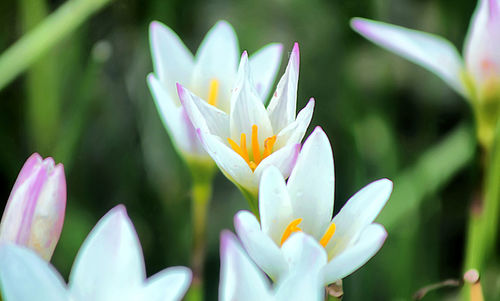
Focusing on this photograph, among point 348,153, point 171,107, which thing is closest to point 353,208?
point 171,107

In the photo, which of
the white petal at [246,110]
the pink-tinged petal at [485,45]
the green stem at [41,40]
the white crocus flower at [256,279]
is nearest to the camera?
the white crocus flower at [256,279]

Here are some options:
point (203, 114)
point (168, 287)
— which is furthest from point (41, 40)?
point (168, 287)

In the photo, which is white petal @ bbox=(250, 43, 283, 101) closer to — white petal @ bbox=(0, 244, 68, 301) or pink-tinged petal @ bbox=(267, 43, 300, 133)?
pink-tinged petal @ bbox=(267, 43, 300, 133)

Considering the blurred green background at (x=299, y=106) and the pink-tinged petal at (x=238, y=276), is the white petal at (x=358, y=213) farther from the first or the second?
the blurred green background at (x=299, y=106)

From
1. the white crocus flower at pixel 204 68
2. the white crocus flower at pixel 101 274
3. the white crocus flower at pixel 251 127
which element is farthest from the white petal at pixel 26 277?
the white crocus flower at pixel 204 68

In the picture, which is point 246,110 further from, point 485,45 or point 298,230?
→ point 485,45

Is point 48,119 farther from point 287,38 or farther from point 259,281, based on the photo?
point 259,281

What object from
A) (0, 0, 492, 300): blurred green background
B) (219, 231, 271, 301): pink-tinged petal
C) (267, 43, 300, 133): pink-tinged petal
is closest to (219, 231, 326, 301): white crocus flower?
(219, 231, 271, 301): pink-tinged petal

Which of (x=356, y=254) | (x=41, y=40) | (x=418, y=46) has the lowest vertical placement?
(x=356, y=254)
